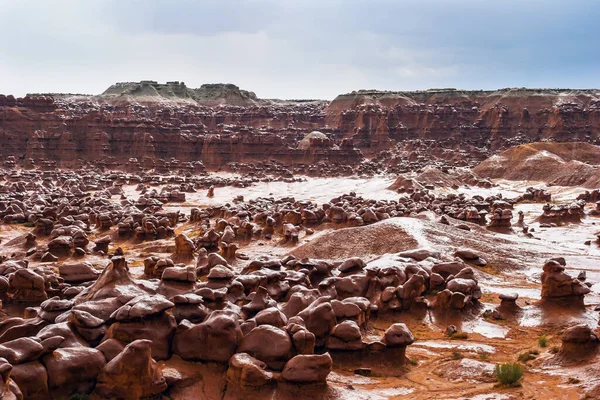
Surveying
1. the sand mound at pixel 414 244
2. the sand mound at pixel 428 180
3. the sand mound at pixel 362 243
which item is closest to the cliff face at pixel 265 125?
the sand mound at pixel 428 180

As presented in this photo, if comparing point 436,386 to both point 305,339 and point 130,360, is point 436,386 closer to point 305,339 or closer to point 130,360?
point 305,339

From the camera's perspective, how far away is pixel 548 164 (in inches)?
2443

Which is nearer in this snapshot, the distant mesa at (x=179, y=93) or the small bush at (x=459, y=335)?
the small bush at (x=459, y=335)

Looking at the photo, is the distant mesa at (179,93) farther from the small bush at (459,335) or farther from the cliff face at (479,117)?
the small bush at (459,335)

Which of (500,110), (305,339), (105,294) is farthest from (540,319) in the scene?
(500,110)

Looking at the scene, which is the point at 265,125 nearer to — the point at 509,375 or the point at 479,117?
the point at 479,117

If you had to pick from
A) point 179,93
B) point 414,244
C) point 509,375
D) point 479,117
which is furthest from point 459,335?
point 179,93

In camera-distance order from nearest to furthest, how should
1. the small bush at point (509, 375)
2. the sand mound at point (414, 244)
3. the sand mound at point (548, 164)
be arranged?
the small bush at point (509, 375)
the sand mound at point (414, 244)
the sand mound at point (548, 164)

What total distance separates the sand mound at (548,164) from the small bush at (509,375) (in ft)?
158

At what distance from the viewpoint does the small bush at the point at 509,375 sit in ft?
34.4

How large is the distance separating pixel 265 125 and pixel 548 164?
62.2 metres

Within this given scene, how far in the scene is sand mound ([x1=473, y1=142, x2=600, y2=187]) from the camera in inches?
2242

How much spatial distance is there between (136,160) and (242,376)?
70.0 meters

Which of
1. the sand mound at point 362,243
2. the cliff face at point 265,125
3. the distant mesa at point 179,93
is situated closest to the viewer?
the sand mound at point 362,243
